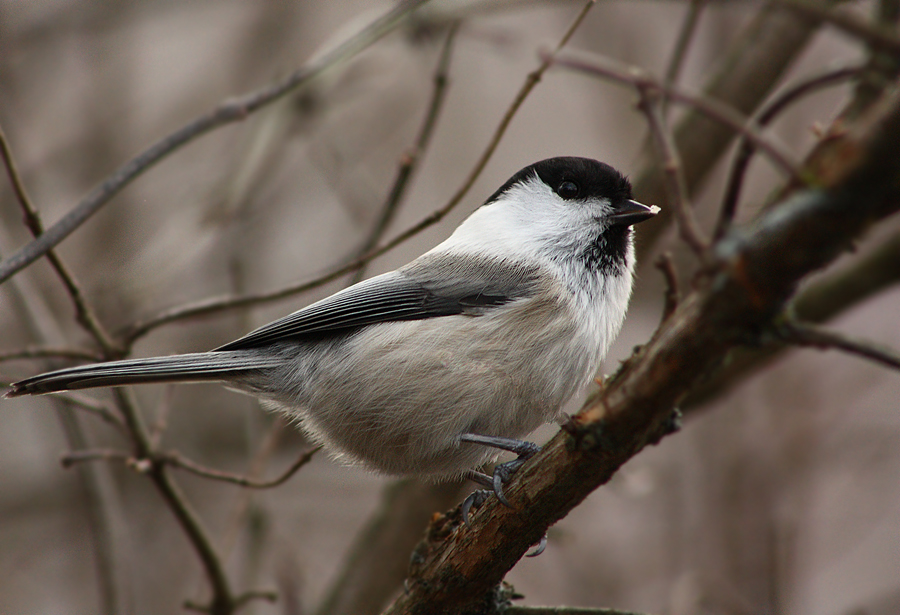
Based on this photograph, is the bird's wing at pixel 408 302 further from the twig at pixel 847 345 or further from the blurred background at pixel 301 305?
the twig at pixel 847 345

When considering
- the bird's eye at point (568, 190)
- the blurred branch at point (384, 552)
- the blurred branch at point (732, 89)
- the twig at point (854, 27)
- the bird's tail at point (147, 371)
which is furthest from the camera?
the blurred branch at point (732, 89)

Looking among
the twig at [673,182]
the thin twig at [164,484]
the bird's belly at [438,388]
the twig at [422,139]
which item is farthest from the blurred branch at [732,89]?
the thin twig at [164,484]

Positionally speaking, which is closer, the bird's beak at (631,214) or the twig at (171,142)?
the twig at (171,142)

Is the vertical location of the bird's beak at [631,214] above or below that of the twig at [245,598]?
above

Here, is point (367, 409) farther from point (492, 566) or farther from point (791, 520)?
point (791, 520)

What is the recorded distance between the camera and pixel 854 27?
2.92ft

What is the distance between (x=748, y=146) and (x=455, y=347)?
49.6 inches

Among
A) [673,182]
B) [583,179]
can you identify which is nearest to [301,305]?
[583,179]

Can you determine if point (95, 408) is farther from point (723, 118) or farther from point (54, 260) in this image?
point (723, 118)

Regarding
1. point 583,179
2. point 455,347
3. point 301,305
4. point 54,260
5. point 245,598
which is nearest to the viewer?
point 54,260

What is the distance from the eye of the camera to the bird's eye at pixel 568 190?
8.18 ft

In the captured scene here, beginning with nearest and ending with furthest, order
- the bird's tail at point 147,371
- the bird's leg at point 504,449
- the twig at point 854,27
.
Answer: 1. the twig at point 854,27
2. the bird's leg at point 504,449
3. the bird's tail at point 147,371

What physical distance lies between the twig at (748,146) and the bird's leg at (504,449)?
85 cm

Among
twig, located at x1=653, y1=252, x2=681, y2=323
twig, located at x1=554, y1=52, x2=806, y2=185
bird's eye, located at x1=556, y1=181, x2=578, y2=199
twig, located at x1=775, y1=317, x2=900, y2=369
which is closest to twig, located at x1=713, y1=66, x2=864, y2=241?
twig, located at x1=554, y1=52, x2=806, y2=185
